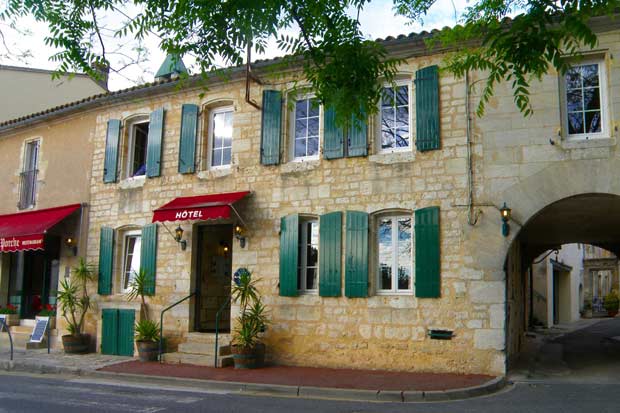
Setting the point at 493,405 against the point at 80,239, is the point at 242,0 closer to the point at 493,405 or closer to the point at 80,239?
the point at 493,405

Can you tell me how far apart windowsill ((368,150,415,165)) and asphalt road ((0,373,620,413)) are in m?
4.16

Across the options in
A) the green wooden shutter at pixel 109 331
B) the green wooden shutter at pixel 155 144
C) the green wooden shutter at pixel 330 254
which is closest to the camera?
the green wooden shutter at pixel 330 254

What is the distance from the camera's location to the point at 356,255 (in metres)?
11.0

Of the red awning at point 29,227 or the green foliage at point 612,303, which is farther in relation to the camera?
the green foliage at point 612,303

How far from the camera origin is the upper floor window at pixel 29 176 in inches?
630

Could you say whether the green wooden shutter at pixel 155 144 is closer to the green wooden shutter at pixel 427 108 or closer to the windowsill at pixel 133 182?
the windowsill at pixel 133 182

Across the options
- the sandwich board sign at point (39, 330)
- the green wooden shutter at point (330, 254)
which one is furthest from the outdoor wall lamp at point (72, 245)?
the green wooden shutter at point (330, 254)

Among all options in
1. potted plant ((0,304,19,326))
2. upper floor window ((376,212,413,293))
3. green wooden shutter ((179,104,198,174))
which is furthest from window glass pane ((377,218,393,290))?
potted plant ((0,304,19,326))

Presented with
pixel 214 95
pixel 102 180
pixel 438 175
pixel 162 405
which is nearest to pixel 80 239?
pixel 102 180

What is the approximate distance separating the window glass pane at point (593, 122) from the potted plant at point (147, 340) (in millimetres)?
8900

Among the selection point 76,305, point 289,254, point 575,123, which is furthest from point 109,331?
point 575,123

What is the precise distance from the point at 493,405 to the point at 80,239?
1032cm

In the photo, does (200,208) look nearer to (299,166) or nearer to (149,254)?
(299,166)

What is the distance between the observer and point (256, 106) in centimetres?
1232
